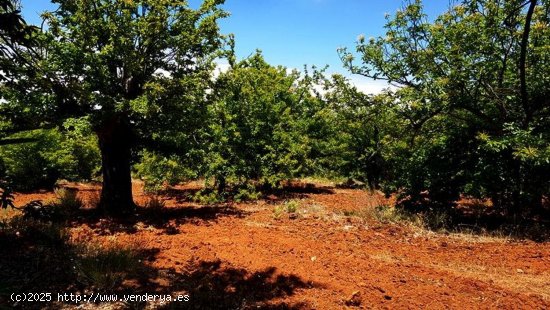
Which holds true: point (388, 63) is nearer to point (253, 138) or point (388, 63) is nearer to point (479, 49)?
point (479, 49)

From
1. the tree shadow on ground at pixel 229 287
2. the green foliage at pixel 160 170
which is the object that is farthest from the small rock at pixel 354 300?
the green foliage at pixel 160 170

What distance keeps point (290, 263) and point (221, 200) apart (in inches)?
310

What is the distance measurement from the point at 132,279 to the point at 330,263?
3.30 meters

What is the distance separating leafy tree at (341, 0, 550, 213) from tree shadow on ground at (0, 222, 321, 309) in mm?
6026

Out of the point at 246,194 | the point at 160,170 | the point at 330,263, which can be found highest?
the point at 160,170

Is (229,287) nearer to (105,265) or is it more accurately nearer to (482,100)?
(105,265)

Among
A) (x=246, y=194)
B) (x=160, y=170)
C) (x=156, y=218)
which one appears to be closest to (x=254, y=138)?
(x=246, y=194)

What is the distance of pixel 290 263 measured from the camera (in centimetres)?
651

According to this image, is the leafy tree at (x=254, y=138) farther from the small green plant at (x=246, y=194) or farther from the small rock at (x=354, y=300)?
the small rock at (x=354, y=300)

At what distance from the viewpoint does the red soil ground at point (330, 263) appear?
5172 millimetres

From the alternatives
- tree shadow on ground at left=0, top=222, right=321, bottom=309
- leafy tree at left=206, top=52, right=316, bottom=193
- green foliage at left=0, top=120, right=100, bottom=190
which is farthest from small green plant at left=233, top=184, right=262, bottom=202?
tree shadow on ground at left=0, top=222, right=321, bottom=309

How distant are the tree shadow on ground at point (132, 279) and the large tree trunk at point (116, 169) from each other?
352 cm

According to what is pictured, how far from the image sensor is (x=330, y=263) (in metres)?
6.58

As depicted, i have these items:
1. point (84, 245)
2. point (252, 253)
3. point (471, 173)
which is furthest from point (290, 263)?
point (471, 173)
